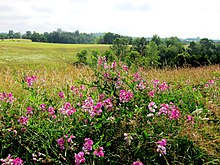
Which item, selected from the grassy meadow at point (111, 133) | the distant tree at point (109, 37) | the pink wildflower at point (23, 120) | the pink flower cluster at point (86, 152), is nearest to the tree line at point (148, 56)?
the grassy meadow at point (111, 133)

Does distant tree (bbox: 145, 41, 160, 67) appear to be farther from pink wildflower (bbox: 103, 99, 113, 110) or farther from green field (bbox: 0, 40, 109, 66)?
pink wildflower (bbox: 103, 99, 113, 110)

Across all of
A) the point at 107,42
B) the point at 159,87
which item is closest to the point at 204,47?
the point at 107,42

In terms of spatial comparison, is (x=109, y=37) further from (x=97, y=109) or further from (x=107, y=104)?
(x=97, y=109)

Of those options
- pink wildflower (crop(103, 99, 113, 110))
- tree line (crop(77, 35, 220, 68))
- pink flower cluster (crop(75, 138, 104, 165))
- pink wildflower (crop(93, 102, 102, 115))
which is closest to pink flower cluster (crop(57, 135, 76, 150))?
pink flower cluster (crop(75, 138, 104, 165))

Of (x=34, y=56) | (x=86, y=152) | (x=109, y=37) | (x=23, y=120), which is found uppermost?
(x=109, y=37)

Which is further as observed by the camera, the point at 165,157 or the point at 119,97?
the point at 119,97

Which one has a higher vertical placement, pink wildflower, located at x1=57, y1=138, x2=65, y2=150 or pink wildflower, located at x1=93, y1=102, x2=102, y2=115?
pink wildflower, located at x1=93, y1=102, x2=102, y2=115

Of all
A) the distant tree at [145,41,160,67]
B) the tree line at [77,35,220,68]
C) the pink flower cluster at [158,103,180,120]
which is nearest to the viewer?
the pink flower cluster at [158,103,180,120]

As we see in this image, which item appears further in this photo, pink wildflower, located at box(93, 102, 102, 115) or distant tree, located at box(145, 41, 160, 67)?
distant tree, located at box(145, 41, 160, 67)

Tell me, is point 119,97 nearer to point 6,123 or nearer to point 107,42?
point 6,123

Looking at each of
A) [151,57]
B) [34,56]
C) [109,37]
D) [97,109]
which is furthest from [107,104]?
[109,37]

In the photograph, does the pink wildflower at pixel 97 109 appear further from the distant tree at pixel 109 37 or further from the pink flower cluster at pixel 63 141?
the distant tree at pixel 109 37

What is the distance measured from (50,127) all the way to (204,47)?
5764cm

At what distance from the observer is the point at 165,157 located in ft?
7.38
